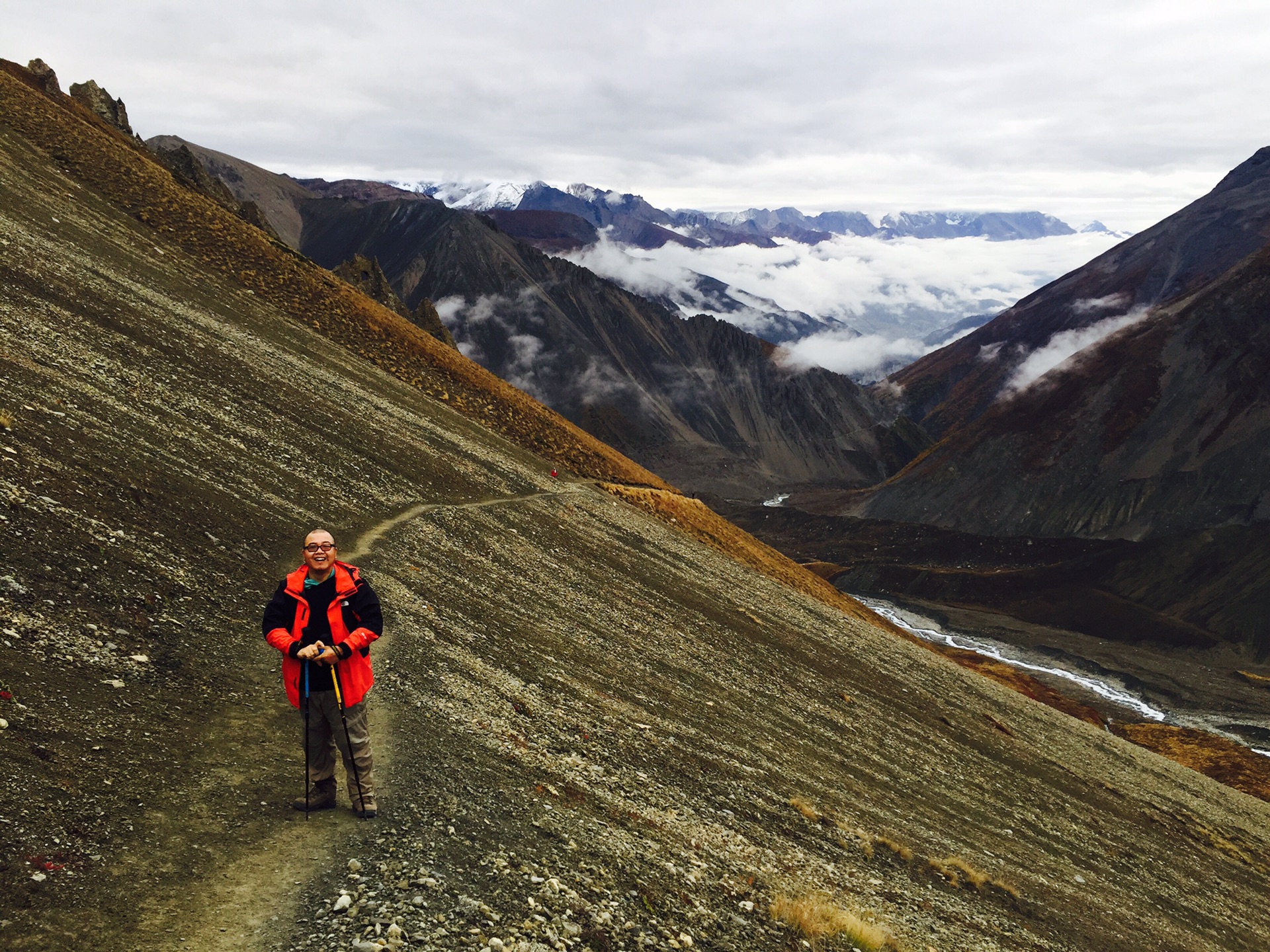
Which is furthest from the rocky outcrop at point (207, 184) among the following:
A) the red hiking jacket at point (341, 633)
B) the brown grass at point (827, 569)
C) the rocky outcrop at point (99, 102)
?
the brown grass at point (827, 569)

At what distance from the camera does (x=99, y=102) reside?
91.0 meters

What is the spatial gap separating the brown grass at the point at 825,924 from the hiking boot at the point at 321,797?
769 centimetres

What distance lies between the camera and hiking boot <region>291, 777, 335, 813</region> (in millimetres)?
10852

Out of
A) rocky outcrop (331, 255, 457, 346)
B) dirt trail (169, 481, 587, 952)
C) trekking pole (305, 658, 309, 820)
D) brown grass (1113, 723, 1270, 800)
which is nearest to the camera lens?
dirt trail (169, 481, 587, 952)

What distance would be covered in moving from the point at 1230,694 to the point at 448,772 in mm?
122545

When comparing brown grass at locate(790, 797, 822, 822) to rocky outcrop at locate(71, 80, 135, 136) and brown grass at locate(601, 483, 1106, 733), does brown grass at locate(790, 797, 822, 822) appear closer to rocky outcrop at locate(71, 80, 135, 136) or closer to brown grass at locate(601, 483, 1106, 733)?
brown grass at locate(601, 483, 1106, 733)

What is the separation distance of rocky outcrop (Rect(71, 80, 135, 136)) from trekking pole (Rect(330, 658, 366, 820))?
101 meters

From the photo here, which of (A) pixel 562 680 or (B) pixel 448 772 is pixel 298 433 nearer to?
(A) pixel 562 680

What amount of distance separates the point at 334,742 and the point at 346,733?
65 centimetres

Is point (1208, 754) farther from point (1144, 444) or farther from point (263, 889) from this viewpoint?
point (1144, 444)

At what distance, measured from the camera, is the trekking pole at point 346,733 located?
10258mm

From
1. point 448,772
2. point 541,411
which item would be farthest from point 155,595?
point 541,411

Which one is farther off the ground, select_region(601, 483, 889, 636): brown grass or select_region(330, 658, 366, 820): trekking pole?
select_region(330, 658, 366, 820): trekking pole

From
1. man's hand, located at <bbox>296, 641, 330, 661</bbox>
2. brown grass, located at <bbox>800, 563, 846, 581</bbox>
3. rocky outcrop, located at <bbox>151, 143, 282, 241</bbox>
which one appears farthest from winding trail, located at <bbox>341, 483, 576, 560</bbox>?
brown grass, located at <bbox>800, 563, 846, 581</bbox>
